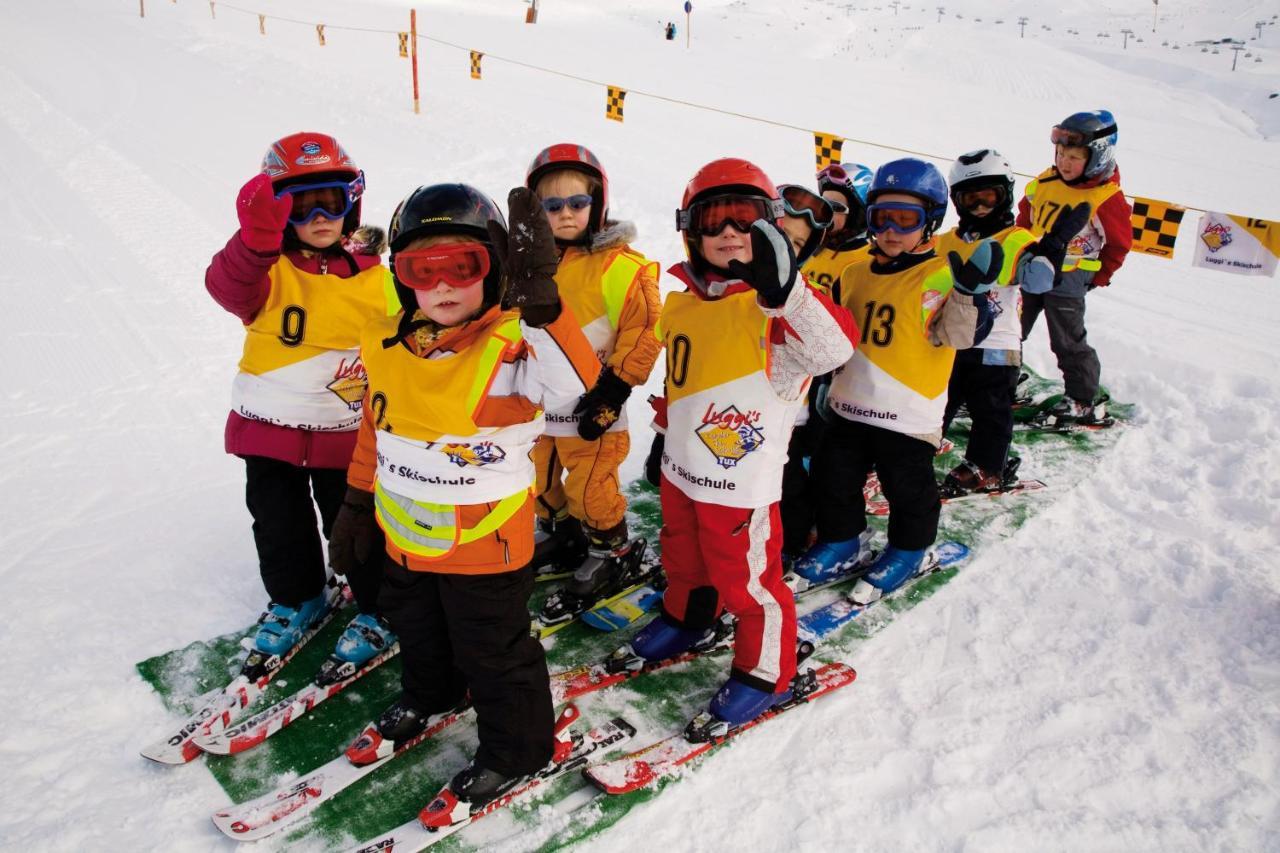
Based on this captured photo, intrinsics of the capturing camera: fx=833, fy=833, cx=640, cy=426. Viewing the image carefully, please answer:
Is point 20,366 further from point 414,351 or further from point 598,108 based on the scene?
point 598,108

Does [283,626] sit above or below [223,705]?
above

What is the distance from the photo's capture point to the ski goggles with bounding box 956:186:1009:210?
4574 mm

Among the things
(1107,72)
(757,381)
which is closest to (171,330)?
Result: (757,381)

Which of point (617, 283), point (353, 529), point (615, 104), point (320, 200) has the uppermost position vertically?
point (615, 104)

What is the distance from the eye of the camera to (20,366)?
241 inches

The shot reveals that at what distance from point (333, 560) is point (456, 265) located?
128 centimetres

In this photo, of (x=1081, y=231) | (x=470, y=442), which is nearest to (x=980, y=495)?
(x=1081, y=231)

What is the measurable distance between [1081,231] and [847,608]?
2992 millimetres

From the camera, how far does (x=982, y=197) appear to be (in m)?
4.62

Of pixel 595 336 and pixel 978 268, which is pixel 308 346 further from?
pixel 978 268

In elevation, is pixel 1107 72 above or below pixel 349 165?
above

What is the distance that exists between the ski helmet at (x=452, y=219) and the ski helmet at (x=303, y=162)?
2.38 ft

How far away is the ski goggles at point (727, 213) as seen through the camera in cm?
290

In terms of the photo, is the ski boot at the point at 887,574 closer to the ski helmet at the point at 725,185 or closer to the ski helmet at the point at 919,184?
the ski helmet at the point at 919,184
